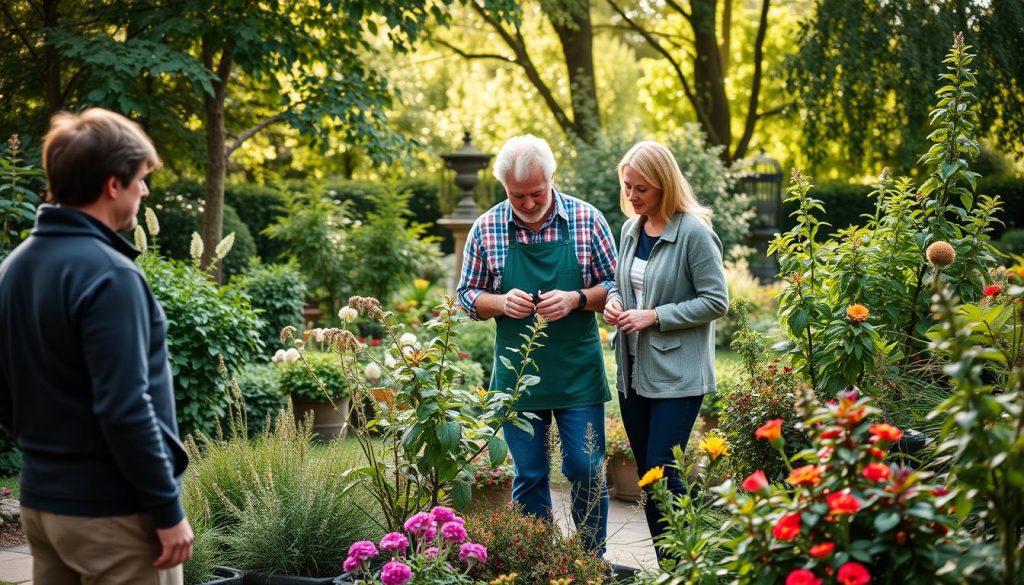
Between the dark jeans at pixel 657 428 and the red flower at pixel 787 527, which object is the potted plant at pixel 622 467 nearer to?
the dark jeans at pixel 657 428

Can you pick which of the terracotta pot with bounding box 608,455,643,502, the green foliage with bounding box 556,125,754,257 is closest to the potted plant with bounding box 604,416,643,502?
the terracotta pot with bounding box 608,455,643,502

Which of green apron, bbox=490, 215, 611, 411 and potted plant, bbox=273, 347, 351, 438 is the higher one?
green apron, bbox=490, 215, 611, 411

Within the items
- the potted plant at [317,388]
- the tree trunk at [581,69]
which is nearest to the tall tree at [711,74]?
the tree trunk at [581,69]

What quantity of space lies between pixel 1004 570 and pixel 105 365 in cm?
186

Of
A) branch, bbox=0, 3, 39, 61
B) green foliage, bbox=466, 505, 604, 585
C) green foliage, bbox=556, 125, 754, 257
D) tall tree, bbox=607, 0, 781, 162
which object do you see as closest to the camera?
green foliage, bbox=466, 505, 604, 585

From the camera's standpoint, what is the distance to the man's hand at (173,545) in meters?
2.18

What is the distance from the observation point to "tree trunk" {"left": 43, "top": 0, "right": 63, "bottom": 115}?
830 cm

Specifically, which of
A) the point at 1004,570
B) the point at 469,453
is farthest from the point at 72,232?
the point at 1004,570

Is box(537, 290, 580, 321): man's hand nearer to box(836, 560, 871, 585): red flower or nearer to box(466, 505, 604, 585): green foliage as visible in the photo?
box(466, 505, 604, 585): green foliage

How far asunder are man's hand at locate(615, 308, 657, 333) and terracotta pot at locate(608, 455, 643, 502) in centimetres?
215

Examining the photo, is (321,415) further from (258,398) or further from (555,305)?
(555,305)

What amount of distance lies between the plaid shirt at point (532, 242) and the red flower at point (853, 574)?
2.17 m

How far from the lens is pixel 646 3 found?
770 inches

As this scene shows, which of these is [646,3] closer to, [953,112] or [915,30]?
[915,30]
